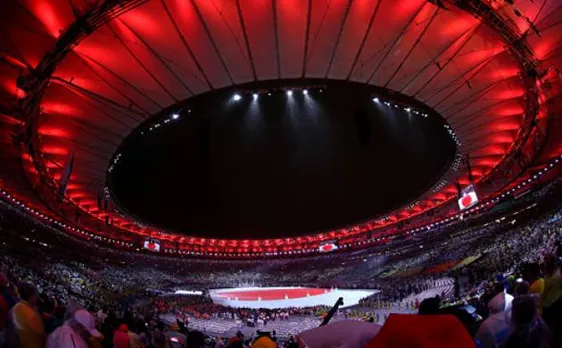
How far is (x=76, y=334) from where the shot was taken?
12.9 feet

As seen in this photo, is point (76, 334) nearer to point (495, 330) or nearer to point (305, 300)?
point (495, 330)

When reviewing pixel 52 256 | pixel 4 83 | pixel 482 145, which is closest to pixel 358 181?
pixel 482 145

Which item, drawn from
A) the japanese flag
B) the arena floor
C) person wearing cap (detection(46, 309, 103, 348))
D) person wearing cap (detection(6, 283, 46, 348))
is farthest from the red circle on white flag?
person wearing cap (detection(6, 283, 46, 348))

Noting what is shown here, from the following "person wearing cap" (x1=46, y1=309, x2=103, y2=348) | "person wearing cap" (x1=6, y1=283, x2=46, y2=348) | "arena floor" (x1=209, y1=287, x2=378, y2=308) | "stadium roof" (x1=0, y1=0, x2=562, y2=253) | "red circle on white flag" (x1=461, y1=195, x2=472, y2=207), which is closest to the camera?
"person wearing cap" (x1=46, y1=309, x2=103, y2=348)

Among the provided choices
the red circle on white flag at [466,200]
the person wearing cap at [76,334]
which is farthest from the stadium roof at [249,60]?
the person wearing cap at [76,334]

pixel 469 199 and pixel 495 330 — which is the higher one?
pixel 469 199

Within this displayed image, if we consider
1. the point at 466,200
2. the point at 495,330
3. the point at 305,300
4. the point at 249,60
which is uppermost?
the point at 249,60

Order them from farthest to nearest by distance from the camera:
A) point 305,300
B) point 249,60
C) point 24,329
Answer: point 305,300 → point 249,60 → point 24,329

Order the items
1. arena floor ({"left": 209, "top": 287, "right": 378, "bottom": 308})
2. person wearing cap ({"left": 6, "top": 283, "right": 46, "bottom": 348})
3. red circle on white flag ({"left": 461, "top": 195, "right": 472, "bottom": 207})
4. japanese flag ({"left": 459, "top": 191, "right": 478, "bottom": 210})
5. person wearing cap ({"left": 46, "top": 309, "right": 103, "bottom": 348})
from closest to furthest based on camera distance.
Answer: person wearing cap ({"left": 46, "top": 309, "right": 103, "bottom": 348}), person wearing cap ({"left": 6, "top": 283, "right": 46, "bottom": 348}), japanese flag ({"left": 459, "top": 191, "right": 478, "bottom": 210}), red circle on white flag ({"left": 461, "top": 195, "right": 472, "bottom": 207}), arena floor ({"left": 209, "top": 287, "right": 378, "bottom": 308})

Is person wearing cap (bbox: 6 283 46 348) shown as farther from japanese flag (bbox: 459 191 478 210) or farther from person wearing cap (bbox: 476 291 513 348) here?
japanese flag (bbox: 459 191 478 210)

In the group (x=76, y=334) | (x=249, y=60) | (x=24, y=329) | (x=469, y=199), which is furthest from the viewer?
(x=469, y=199)

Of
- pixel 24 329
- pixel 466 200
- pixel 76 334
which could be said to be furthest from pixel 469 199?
pixel 24 329

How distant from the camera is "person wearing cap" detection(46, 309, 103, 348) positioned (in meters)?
3.79

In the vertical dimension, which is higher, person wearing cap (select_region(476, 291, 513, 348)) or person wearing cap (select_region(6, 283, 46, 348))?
person wearing cap (select_region(6, 283, 46, 348))
